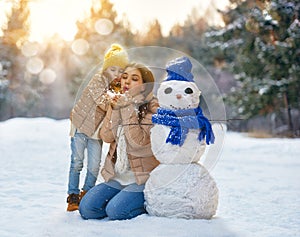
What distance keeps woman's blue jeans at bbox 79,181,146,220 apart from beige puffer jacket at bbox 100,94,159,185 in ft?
0.32

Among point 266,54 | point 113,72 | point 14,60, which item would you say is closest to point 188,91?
point 113,72

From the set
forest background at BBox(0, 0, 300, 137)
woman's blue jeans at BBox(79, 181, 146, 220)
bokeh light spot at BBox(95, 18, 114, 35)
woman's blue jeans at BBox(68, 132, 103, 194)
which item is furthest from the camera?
bokeh light spot at BBox(95, 18, 114, 35)

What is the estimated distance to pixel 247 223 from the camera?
358 cm

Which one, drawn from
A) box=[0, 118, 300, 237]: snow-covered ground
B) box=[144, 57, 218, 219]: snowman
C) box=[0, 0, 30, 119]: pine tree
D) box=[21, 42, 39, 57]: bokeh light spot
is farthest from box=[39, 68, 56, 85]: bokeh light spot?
box=[144, 57, 218, 219]: snowman

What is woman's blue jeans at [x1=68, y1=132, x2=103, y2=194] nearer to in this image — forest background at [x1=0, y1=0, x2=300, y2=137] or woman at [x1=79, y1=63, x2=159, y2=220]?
woman at [x1=79, y1=63, x2=159, y2=220]

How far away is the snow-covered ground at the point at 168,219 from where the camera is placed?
123 inches

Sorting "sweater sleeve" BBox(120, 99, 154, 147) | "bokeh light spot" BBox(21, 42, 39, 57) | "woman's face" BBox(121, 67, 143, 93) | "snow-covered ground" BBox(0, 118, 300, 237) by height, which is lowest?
"snow-covered ground" BBox(0, 118, 300, 237)

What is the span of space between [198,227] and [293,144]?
8.45 meters

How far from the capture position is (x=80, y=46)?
91.9 feet

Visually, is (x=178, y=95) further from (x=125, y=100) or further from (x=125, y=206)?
(x=125, y=206)

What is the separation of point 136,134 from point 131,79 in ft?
1.56

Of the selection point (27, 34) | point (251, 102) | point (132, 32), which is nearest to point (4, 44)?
point (27, 34)

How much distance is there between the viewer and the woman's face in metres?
3.58

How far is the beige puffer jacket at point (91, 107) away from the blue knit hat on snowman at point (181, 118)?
62 centimetres
